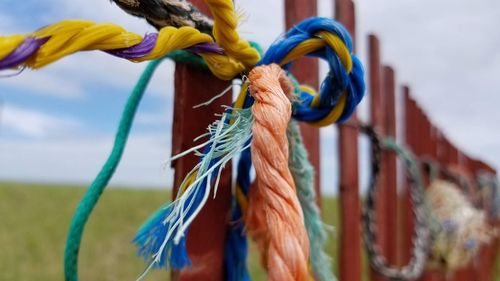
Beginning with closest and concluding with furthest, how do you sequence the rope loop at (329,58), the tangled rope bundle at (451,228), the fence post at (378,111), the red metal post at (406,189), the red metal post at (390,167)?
the rope loop at (329,58) → the fence post at (378,111) → the red metal post at (390,167) → the tangled rope bundle at (451,228) → the red metal post at (406,189)

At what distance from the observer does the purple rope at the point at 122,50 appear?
244mm

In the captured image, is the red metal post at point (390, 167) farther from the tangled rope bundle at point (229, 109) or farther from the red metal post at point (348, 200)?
the tangled rope bundle at point (229, 109)

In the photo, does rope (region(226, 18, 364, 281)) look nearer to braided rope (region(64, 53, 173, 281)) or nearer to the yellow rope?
the yellow rope

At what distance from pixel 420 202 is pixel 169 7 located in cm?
109

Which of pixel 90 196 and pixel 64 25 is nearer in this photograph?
pixel 64 25

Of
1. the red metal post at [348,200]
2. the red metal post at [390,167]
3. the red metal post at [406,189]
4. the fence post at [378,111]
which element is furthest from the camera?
the red metal post at [406,189]

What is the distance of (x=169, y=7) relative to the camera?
37 centimetres

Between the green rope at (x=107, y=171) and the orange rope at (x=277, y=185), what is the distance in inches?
6.3

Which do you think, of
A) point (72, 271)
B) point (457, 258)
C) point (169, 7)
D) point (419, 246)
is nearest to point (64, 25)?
point (169, 7)

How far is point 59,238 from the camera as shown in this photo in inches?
122

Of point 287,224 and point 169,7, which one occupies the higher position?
point 169,7

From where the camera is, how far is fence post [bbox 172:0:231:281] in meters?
0.47

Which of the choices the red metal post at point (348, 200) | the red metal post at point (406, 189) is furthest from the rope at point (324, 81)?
the red metal post at point (406, 189)

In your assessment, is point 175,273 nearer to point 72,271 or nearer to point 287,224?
point 72,271
